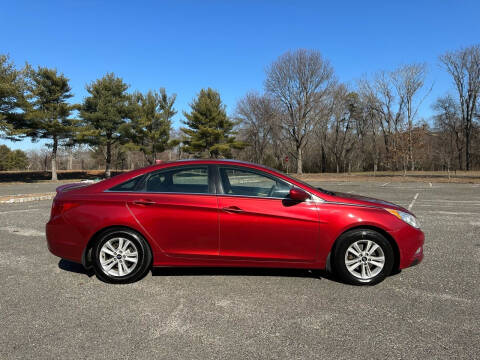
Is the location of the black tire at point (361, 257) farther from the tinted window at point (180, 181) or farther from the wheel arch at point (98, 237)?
the wheel arch at point (98, 237)

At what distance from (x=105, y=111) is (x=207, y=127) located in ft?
36.5

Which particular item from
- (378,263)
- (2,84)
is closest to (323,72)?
(2,84)

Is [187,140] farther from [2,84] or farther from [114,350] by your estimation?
[114,350]

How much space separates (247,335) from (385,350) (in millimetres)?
1065

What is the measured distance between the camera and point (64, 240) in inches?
144

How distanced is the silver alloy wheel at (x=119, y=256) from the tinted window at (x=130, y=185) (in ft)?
1.96

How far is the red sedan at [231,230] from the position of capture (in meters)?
3.49

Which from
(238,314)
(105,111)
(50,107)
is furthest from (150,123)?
(238,314)

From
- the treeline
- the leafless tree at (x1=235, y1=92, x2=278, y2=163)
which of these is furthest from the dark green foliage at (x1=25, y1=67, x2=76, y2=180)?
the leafless tree at (x1=235, y1=92, x2=278, y2=163)

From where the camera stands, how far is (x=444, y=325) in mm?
2672

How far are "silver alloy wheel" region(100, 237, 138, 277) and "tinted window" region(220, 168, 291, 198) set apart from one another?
52.3 inches

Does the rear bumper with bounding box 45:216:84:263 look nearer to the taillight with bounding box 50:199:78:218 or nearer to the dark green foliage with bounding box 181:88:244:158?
the taillight with bounding box 50:199:78:218

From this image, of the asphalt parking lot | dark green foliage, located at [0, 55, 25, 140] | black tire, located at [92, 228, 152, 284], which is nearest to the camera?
the asphalt parking lot

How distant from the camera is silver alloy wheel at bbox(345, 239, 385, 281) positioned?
3.53 metres
